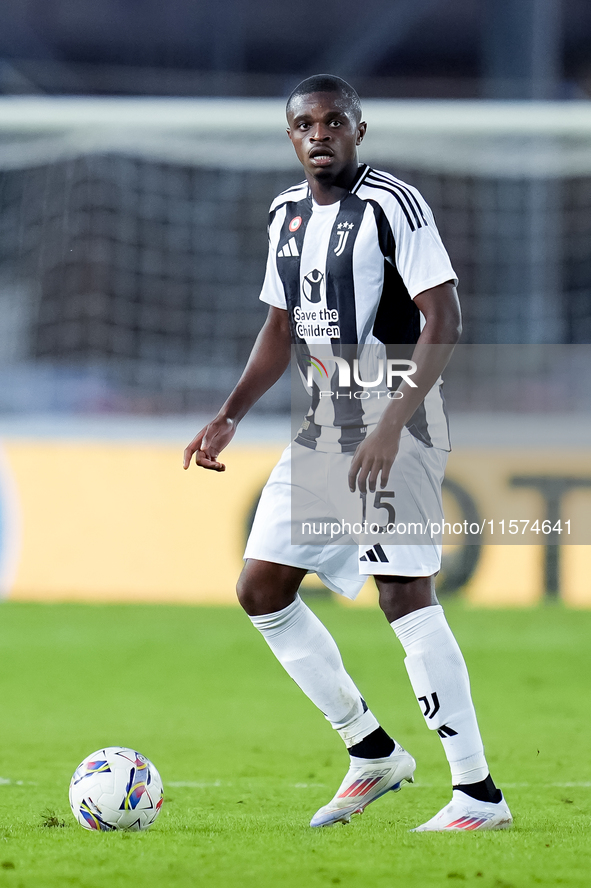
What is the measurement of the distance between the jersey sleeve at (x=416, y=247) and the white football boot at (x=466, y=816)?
4.07 feet

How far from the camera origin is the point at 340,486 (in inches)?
114

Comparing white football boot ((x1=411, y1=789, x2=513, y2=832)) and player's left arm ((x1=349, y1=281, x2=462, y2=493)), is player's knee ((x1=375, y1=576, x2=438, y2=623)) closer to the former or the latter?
player's left arm ((x1=349, y1=281, x2=462, y2=493))

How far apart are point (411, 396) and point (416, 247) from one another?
380 mm

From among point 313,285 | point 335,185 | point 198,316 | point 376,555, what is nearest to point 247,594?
point 376,555

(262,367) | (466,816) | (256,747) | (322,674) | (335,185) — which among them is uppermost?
(335,185)

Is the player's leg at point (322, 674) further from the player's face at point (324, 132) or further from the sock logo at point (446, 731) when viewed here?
the player's face at point (324, 132)

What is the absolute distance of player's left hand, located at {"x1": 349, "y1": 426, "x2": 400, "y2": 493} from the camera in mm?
2660

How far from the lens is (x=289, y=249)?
302 cm

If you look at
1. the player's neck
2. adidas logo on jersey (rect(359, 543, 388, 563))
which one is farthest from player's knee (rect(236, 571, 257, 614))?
the player's neck

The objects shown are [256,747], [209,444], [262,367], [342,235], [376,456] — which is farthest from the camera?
[256,747]

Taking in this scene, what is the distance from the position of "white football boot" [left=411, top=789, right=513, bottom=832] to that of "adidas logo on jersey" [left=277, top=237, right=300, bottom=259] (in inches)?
A: 57.2

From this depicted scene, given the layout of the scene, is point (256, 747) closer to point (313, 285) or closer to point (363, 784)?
point (363, 784)

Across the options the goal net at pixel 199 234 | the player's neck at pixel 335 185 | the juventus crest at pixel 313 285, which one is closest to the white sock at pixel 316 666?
the juventus crest at pixel 313 285

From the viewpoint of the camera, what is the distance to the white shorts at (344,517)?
2.75 m
